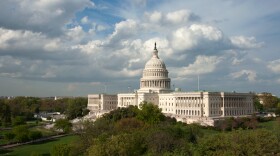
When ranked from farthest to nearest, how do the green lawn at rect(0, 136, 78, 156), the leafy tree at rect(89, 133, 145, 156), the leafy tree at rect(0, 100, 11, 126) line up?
the leafy tree at rect(0, 100, 11, 126), the green lawn at rect(0, 136, 78, 156), the leafy tree at rect(89, 133, 145, 156)

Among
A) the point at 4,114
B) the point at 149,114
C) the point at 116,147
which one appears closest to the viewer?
the point at 116,147

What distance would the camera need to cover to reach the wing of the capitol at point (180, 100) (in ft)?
326

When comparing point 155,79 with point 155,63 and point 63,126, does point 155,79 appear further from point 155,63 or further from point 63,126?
point 63,126

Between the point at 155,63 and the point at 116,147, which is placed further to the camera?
the point at 155,63

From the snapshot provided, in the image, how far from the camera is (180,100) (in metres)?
109

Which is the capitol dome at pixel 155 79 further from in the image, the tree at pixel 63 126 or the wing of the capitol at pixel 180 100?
the tree at pixel 63 126

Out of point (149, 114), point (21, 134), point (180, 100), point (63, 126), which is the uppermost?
point (180, 100)

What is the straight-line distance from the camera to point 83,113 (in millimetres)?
129125

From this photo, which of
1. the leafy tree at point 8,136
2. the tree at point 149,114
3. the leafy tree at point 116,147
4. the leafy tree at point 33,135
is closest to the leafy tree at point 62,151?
the leafy tree at point 116,147

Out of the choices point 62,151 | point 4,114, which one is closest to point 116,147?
point 62,151

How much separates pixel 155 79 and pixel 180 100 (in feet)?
65.6

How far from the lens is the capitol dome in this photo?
12675cm

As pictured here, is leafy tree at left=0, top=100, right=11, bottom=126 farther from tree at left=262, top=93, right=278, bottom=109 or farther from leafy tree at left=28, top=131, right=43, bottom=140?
tree at left=262, top=93, right=278, bottom=109

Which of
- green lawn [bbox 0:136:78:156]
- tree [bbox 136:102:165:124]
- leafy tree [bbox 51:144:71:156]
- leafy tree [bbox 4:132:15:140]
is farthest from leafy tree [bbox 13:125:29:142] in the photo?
leafy tree [bbox 51:144:71:156]
